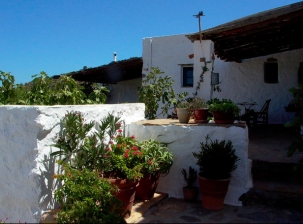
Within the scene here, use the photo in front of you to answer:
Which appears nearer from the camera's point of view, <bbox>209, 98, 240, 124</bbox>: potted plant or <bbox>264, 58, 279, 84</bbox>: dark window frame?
<bbox>209, 98, 240, 124</bbox>: potted plant

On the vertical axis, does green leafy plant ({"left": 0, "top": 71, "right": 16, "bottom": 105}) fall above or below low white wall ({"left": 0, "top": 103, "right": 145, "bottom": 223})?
above

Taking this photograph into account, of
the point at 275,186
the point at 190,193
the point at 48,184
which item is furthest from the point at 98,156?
the point at 275,186

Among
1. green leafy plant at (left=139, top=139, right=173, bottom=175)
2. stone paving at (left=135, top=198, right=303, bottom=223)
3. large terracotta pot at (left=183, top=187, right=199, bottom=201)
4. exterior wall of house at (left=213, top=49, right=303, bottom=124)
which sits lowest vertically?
stone paving at (left=135, top=198, right=303, bottom=223)

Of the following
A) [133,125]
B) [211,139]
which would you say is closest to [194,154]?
[211,139]

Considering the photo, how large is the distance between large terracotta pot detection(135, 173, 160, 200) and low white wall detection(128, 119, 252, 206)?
16.1 inches

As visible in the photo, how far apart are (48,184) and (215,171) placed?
6.81ft

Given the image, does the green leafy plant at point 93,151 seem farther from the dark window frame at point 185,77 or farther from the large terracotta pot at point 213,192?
the dark window frame at point 185,77

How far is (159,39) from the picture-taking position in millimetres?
11625

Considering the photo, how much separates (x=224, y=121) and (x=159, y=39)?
784 centimetres

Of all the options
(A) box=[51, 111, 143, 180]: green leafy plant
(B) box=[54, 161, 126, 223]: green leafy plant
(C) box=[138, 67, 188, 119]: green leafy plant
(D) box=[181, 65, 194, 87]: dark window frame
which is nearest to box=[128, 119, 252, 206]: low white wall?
(A) box=[51, 111, 143, 180]: green leafy plant

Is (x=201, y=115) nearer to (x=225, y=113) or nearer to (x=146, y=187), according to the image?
(x=225, y=113)

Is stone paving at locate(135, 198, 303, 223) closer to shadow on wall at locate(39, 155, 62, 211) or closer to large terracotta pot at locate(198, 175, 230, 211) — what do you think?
large terracotta pot at locate(198, 175, 230, 211)

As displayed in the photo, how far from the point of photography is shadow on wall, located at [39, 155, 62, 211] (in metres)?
3.29

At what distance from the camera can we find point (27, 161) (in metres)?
3.32
